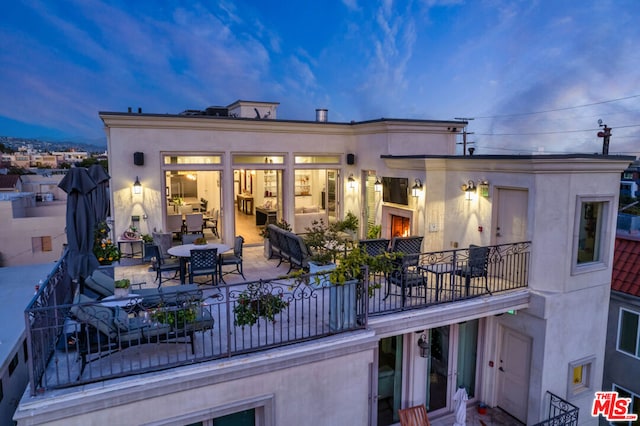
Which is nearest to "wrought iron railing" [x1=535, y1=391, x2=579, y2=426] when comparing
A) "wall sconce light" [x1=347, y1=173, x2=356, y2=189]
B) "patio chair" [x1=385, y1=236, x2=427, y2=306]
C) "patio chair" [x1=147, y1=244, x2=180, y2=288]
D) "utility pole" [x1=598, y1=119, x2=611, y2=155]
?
"patio chair" [x1=385, y1=236, x2=427, y2=306]

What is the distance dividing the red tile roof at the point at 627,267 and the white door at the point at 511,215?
4.94 m

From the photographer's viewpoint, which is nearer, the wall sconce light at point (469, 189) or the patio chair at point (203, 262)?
the patio chair at point (203, 262)

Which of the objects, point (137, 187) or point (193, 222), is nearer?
point (137, 187)

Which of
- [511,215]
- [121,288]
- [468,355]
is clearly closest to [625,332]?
[468,355]

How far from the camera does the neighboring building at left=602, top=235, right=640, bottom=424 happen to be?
10516 mm

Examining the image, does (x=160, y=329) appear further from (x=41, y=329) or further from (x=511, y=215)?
(x=511, y=215)

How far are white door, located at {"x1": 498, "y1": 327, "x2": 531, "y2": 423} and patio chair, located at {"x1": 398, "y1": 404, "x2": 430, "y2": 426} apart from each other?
2.24m

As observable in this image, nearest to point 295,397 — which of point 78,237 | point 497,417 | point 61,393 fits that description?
point 61,393

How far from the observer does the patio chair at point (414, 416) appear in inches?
300

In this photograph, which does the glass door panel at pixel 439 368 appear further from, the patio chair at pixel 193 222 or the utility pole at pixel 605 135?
the utility pole at pixel 605 135

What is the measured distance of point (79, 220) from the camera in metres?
6.20

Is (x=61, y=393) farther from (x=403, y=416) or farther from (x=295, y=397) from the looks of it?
(x=403, y=416)

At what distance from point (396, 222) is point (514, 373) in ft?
15.4

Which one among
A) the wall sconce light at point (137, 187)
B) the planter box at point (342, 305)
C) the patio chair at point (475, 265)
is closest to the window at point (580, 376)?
the patio chair at point (475, 265)
